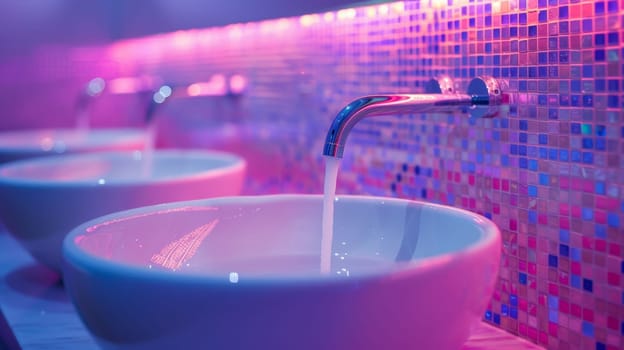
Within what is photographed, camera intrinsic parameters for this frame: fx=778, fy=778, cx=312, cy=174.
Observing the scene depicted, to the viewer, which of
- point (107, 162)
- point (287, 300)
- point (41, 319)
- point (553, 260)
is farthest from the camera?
point (107, 162)

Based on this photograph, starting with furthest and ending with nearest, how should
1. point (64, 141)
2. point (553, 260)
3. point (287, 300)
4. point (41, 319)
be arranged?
point (64, 141)
point (41, 319)
point (553, 260)
point (287, 300)

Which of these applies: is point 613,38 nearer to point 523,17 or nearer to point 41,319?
point 523,17

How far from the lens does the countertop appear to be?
0.89 metres

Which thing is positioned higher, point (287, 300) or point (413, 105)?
point (413, 105)

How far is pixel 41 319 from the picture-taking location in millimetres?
1023

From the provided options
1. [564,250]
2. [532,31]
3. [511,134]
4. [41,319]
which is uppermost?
[532,31]

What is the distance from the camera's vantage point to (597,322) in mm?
768

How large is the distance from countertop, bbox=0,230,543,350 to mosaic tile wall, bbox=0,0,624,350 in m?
0.04

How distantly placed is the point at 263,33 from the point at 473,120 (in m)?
0.72

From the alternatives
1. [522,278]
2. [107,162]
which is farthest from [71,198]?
[522,278]

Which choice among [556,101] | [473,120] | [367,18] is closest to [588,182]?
[556,101]

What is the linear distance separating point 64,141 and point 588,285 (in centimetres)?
160

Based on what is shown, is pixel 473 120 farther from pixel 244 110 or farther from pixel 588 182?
pixel 244 110

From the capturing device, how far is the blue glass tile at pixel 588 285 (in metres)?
0.77
